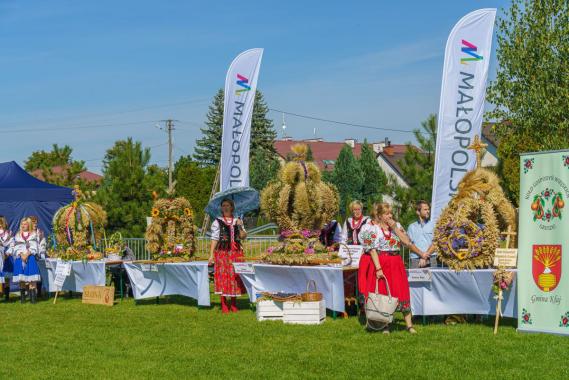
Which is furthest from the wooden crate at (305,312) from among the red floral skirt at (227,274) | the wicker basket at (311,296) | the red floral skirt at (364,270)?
the red floral skirt at (227,274)

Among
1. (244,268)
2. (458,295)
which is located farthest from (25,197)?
(458,295)

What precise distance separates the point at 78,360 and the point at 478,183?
5.22 m

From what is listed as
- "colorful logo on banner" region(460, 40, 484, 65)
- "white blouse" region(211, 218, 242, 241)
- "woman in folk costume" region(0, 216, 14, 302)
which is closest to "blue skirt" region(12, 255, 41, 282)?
"woman in folk costume" region(0, 216, 14, 302)

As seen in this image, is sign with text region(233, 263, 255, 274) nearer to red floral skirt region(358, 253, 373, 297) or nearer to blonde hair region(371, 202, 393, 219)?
red floral skirt region(358, 253, 373, 297)

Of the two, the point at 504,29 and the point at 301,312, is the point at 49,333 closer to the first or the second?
the point at 301,312

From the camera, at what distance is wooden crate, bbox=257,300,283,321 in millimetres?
10664

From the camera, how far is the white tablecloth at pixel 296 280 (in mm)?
10398

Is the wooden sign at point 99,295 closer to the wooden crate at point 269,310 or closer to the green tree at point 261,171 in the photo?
the wooden crate at point 269,310

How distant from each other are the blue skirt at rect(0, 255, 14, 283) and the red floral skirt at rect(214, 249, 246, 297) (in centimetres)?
528

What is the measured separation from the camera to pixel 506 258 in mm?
9102

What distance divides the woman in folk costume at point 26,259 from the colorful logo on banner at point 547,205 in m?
9.58

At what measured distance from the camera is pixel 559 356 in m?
7.56

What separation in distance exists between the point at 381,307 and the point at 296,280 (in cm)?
225

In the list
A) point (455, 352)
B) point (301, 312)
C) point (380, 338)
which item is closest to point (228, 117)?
point (301, 312)
